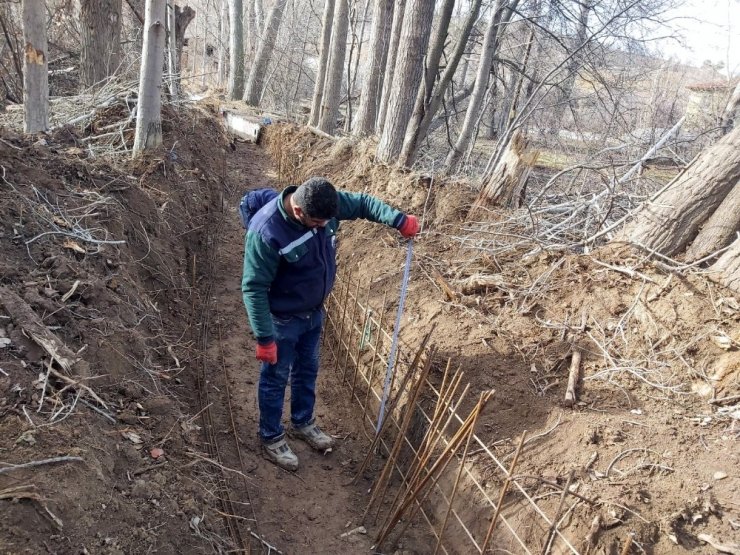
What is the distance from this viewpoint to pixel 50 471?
193 cm

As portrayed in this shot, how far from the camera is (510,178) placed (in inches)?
205

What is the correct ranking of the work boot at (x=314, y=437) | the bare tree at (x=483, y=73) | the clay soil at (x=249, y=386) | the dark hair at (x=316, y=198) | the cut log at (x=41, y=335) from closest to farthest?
the clay soil at (x=249, y=386) < the cut log at (x=41, y=335) < the dark hair at (x=316, y=198) < the work boot at (x=314, y=437) < the bare tree at (x=483, y=73)

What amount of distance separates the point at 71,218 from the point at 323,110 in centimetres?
888

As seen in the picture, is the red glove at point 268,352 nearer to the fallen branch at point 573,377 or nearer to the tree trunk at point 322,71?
the fallen branch at point 573,377

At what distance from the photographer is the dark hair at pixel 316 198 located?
2787 millimetres

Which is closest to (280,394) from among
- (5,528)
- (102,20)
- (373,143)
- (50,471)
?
(50,471)

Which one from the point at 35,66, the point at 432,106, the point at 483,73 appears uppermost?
the point at 483,73

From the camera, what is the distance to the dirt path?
313cm

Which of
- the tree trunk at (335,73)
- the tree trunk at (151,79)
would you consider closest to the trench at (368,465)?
the tree trunk at (151,79)

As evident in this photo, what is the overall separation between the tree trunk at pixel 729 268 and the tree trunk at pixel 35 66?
595 centimetres

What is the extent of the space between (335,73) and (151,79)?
21.7 ft

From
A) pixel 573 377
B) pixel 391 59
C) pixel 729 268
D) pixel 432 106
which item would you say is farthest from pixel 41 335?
pixel 391 59

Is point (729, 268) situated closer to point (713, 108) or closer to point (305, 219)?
point (305, 219)

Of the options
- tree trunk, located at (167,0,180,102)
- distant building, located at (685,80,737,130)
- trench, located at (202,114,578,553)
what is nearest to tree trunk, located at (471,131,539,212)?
trench, located at (202,114,578,553)
